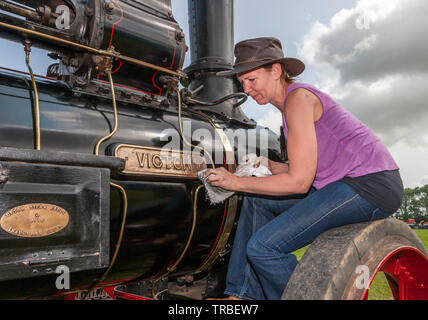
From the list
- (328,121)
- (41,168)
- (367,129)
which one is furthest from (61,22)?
(367,129)

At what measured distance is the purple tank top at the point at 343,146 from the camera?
1.88 m

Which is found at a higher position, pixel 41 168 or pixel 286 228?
pixel 41 168

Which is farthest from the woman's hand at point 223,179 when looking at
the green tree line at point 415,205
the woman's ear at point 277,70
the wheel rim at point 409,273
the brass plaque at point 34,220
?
the green tree line at point 415,205

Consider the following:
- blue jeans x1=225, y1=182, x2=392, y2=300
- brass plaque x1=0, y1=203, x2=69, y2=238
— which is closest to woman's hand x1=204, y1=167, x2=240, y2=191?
blue jeans x1=225, y1=182, x2=392, y2=300

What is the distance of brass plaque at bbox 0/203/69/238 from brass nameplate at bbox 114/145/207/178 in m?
0.43

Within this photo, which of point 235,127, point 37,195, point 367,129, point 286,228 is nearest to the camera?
point 37,195

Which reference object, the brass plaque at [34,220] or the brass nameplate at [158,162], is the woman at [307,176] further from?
the brass plaque at [34,220]

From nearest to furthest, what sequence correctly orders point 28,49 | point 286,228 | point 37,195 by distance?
point 37,195 < point 28,49 < point 286,228

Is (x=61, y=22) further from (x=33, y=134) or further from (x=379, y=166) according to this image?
(x=379, y=166)

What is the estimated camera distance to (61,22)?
183cm

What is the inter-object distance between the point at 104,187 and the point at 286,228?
0.94m

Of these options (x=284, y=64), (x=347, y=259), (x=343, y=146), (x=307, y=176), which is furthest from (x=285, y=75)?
(x=347, y=259)

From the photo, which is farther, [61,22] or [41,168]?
[61,22]
